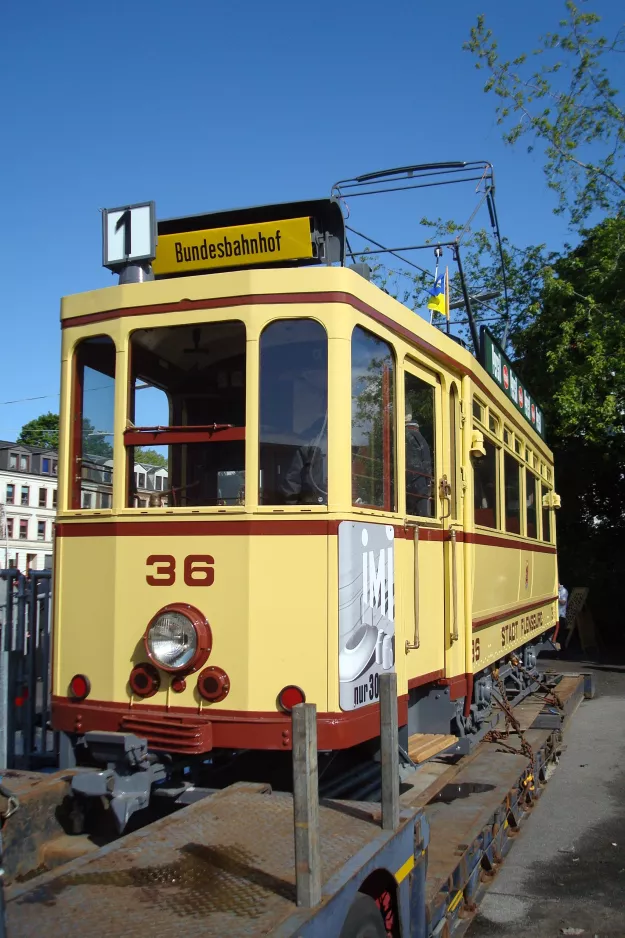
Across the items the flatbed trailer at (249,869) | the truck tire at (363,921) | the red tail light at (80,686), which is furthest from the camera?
the red tail light at (80,686)

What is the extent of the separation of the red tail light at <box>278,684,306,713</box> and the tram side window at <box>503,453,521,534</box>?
4.21m

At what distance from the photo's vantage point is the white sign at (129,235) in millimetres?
4828

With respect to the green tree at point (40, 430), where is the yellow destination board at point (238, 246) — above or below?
below

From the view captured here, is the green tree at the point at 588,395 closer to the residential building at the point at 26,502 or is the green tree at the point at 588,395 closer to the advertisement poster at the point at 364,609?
the advertisement poster at the point at 364,609

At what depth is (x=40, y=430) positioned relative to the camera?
67938 mm

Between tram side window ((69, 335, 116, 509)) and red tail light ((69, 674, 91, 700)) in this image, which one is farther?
tram side window ((69, 335, 116, 509))

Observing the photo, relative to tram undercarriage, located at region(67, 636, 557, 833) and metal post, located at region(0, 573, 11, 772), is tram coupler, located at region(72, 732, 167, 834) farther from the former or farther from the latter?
metal post, located at region(0, 573, 11, 772)

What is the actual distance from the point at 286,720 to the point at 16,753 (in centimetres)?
369

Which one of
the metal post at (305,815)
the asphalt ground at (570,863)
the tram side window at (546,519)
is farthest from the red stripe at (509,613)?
the metal post at (305,815)

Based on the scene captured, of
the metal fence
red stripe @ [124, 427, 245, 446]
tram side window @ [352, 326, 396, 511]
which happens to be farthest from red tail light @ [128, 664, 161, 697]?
the metal fence

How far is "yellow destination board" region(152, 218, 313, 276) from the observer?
464 cm

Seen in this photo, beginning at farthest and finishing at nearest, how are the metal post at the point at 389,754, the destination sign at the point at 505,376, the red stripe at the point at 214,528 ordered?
the destination sign at the point at 505,376 → the red stripe at the point at 214,528 → the metal post at the point at 389,754

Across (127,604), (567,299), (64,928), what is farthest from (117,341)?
(567,299)

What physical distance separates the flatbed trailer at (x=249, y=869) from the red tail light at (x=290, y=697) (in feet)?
1.22
